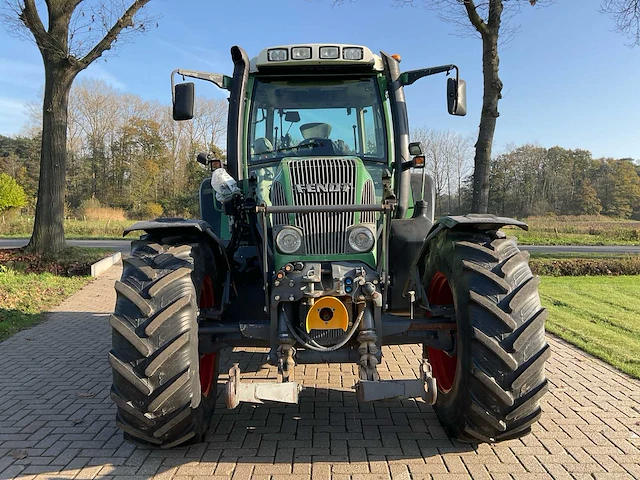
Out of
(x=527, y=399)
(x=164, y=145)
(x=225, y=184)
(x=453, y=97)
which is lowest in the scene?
(x=527, y=399)

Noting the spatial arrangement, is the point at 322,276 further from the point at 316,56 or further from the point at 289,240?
the point at 316,56

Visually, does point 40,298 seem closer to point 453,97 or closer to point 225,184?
point 225,184

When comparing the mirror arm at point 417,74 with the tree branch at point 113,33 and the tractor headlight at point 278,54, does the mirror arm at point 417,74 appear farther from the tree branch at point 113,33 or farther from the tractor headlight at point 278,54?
the tree branch at point 113,33

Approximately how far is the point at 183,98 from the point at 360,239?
6.67ft

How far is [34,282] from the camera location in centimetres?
980

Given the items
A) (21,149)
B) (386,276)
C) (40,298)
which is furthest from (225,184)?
(21,149)

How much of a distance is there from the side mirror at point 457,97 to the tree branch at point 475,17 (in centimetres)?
855

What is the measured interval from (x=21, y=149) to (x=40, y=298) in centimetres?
5565

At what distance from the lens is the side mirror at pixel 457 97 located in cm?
417

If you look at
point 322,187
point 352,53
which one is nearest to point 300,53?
point 352,53

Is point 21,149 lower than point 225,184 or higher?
higher

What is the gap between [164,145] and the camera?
45.7 meters

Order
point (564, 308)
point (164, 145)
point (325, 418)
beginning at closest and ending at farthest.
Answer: point (325, 418), point (564, 308), point (164, 145)

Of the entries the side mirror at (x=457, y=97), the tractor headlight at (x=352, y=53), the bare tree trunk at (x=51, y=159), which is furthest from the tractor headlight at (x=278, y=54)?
the bare tree trunk at (x=51, y=159)
